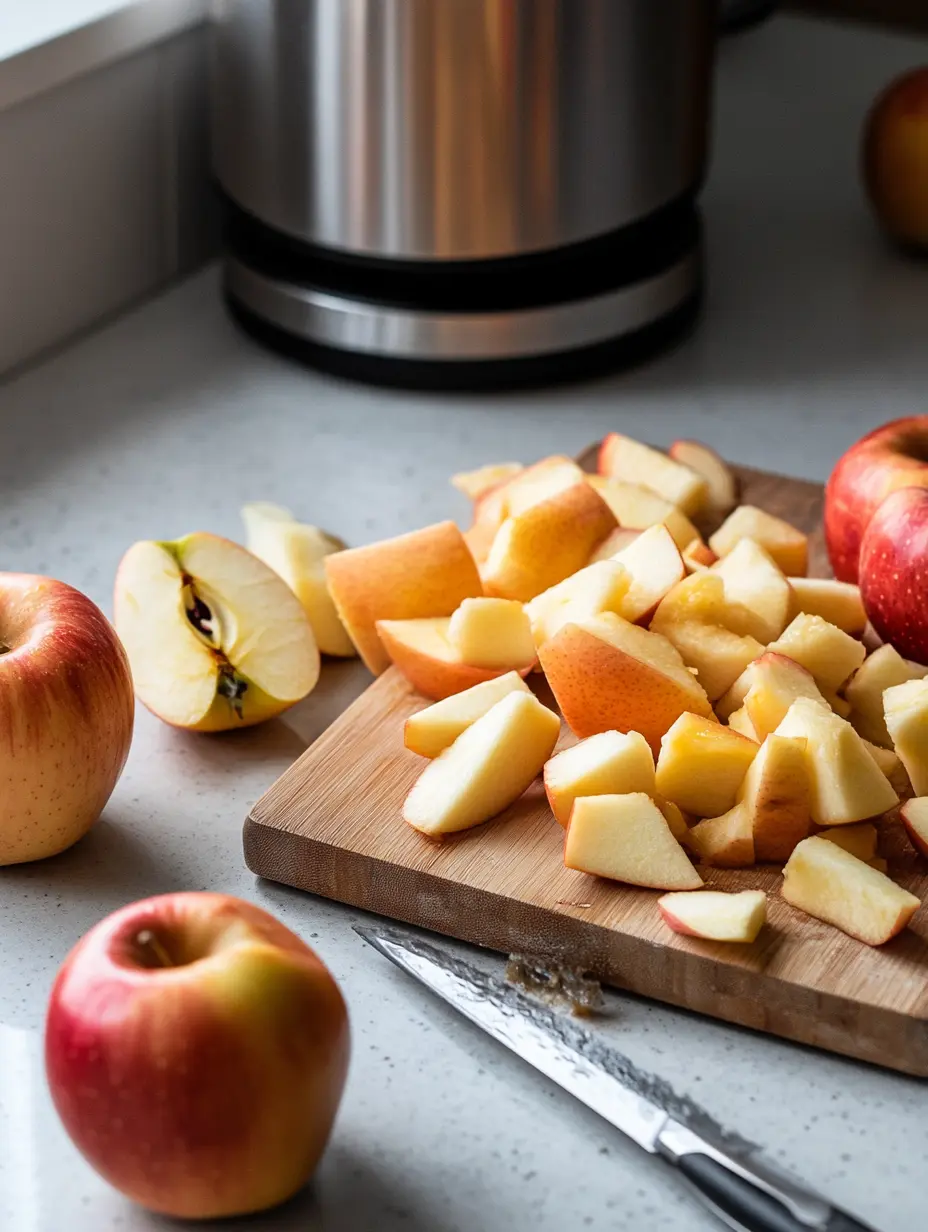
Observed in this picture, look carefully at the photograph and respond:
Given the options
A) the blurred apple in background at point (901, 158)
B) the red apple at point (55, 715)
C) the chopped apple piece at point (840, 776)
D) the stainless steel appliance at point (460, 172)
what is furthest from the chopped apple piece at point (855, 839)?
the blurred apple in background at point (901, 158)

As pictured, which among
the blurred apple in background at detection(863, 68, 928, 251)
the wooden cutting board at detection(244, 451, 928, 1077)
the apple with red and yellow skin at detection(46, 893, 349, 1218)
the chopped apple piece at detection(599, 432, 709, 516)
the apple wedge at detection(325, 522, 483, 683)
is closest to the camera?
the apple with red and yellow skin at detection(46, 893, 349, 1218)

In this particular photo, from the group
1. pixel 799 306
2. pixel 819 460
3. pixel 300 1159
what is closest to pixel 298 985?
pixel 300 1159

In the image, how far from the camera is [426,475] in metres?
1.25

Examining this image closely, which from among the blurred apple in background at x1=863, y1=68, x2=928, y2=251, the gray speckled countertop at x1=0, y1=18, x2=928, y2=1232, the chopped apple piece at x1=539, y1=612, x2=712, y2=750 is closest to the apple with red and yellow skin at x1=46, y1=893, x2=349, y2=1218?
the gray speckled countertop at x1=0, y1=18, x2=928, y2=1232

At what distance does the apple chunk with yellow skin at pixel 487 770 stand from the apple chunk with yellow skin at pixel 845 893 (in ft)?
0.48

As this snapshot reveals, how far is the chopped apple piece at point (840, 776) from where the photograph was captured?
81 cm

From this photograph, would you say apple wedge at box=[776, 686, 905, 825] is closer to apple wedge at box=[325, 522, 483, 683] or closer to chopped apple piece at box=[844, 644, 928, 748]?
chopped apple piece at box=[844, 644, 928, 748]

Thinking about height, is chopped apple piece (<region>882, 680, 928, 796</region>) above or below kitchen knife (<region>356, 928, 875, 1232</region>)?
above

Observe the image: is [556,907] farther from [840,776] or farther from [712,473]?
[712,473]

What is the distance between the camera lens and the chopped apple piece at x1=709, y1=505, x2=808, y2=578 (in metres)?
1.05

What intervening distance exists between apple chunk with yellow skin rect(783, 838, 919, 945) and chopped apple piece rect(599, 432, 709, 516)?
15.2 inches

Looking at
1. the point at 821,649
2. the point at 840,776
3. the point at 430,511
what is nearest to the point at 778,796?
the point at 840,776

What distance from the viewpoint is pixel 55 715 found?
795mm


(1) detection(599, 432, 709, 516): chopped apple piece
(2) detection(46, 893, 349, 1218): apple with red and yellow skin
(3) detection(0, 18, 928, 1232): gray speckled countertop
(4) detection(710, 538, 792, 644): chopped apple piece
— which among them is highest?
(2) detection(46, 893, 349, 1218): apple with red and yellow skin
